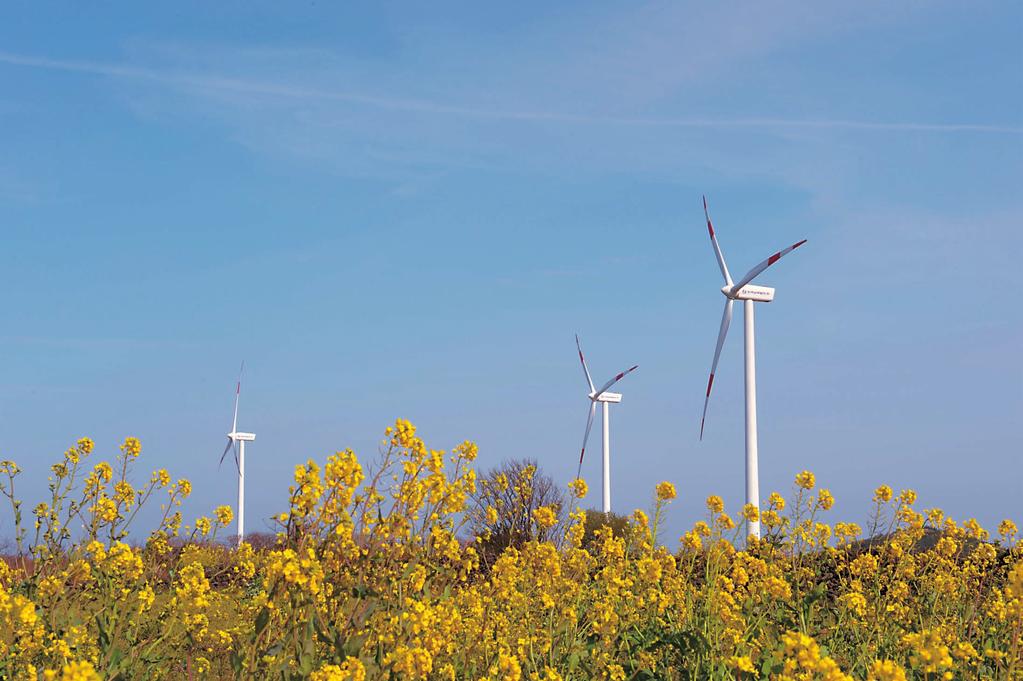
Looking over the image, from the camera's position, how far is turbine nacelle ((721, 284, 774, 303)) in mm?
29812

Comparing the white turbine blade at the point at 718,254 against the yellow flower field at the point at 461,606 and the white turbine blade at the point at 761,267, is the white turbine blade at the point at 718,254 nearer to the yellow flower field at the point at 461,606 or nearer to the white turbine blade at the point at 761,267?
the white turbine blade at the point at 761,267

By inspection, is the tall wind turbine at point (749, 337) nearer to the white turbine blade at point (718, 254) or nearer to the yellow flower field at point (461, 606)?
the white turbine blade at point (718, 254)

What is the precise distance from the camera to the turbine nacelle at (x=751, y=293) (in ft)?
97.8

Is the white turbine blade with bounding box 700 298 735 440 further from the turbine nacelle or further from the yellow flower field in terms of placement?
the yellow flower field

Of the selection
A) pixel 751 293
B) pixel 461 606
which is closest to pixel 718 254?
pixel 751 293

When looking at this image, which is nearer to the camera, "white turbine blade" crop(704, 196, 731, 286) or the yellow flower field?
the yellow flower field

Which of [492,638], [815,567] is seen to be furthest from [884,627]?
[492,638]

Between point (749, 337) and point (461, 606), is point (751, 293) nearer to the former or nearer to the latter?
point (749, 337)

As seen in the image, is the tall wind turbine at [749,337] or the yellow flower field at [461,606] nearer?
the yellow flower field at [461,606]

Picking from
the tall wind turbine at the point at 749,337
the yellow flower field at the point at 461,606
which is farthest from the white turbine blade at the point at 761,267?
the yellow flower field at the point at 461,606

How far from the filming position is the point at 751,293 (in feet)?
98.5

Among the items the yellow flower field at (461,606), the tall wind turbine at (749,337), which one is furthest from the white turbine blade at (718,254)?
the yellow flower field at (461,606)


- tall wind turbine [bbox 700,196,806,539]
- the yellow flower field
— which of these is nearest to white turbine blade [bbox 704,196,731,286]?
tall wind turbine [bbox 700,196,806,539]

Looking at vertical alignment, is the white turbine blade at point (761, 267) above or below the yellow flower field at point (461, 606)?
above
